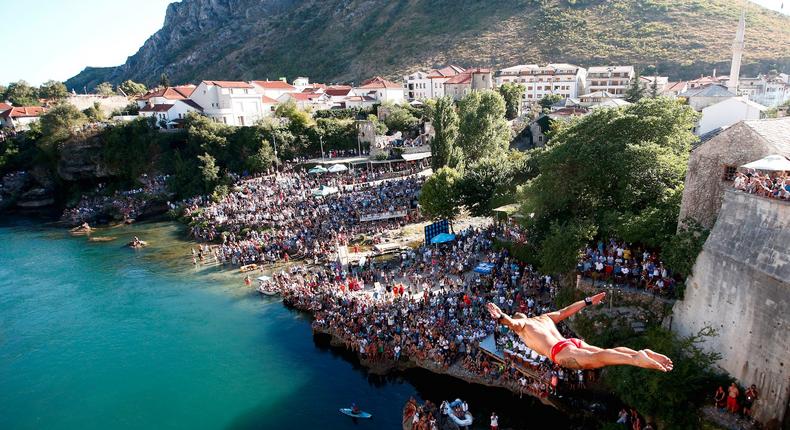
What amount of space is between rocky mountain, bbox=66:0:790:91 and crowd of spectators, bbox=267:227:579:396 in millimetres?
65632

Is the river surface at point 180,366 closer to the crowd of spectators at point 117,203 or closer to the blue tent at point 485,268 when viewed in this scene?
the blue tent at point 485,268

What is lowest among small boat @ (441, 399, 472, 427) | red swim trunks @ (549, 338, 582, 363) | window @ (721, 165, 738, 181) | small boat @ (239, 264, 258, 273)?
small boat @ (239, 264, 258, 273)

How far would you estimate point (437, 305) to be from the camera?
2194 cm

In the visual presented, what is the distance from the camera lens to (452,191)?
102 feet

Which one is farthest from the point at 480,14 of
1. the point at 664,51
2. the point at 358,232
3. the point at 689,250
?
the point at 689,250

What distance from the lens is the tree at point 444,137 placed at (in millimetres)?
40062

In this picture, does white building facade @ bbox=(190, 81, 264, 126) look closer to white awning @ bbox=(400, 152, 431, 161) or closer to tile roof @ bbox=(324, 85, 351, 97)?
tile roof @ bbox=(324, 85, 351, 97)

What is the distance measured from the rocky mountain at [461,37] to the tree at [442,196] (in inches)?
2343

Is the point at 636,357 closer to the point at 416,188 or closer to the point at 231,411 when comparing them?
the point at 231,411

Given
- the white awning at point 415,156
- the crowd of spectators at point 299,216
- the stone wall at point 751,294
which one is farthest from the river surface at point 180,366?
the white awning at point 415,156

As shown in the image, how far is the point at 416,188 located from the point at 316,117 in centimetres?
2480

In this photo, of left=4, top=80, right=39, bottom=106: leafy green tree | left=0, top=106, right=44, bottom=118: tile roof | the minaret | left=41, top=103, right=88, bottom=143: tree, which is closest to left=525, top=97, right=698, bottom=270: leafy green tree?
the minaret

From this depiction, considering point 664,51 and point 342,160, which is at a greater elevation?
point 664,51

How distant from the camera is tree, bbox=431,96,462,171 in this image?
131ft
